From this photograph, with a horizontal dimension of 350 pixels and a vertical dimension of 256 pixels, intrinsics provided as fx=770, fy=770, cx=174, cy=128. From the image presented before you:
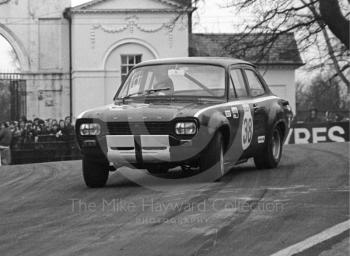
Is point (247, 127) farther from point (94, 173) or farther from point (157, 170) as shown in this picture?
point (94, 173)

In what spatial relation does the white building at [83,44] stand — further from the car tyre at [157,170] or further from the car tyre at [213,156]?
the car tyre at [213,156]

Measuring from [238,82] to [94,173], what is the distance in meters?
2.57

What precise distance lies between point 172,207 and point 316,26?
66.2 feet

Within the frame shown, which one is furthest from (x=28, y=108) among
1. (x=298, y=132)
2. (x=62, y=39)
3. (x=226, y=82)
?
(x=226, y=82)

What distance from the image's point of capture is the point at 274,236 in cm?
634

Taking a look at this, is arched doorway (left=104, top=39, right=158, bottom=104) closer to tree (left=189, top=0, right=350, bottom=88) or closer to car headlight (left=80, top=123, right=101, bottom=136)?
tree (left=189, top=0, right=350, bottom=88)

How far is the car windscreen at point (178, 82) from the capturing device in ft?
33.9

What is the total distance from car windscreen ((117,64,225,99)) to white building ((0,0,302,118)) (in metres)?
29.0

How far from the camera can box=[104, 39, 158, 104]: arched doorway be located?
39.9 metres

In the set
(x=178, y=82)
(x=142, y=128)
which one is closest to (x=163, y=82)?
(x=178, y=82)

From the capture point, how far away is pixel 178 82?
411 inches

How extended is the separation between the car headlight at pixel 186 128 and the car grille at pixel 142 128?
84mm

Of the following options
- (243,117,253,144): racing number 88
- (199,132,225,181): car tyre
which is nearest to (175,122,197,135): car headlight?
(199,132,225,181): car tyre

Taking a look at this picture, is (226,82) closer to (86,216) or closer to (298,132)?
(86,216)
